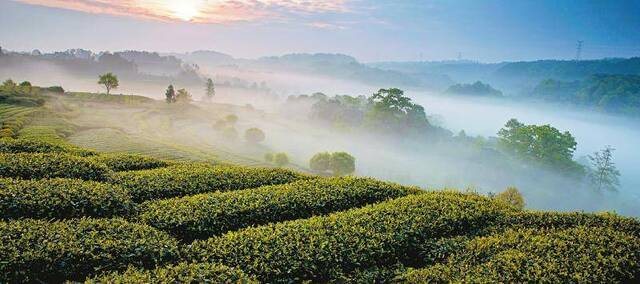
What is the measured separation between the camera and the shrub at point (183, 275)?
9242mm

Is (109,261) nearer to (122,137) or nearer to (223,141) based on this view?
Result: (122,137)

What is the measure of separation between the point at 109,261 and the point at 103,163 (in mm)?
9280

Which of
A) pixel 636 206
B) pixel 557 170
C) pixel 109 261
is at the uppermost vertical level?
pixel 109 261

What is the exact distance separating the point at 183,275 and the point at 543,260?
28.5 ft

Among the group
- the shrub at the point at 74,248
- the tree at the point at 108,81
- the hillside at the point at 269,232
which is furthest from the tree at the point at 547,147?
the shrub at the point at 74,248

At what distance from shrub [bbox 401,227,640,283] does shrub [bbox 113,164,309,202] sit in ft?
27.8

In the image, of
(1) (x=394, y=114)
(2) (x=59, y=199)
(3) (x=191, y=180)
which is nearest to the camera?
(2) (x=59, y=199)

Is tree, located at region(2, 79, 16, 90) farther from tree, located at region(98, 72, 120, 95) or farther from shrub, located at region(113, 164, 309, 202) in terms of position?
shrub, located at region(113, 164, 309, 202)

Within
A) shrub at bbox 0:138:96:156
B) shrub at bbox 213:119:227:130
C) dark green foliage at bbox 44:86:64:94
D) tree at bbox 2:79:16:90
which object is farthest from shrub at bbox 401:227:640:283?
dark green foliage at bbox 44:86:64:94

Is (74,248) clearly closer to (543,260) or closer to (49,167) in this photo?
(49,167)

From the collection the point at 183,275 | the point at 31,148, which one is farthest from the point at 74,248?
the point at 31,148

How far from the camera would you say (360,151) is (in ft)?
368

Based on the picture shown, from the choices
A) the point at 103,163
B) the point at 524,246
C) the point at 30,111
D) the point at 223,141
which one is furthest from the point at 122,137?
the point at 524,246

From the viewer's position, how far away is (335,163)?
7600cm
